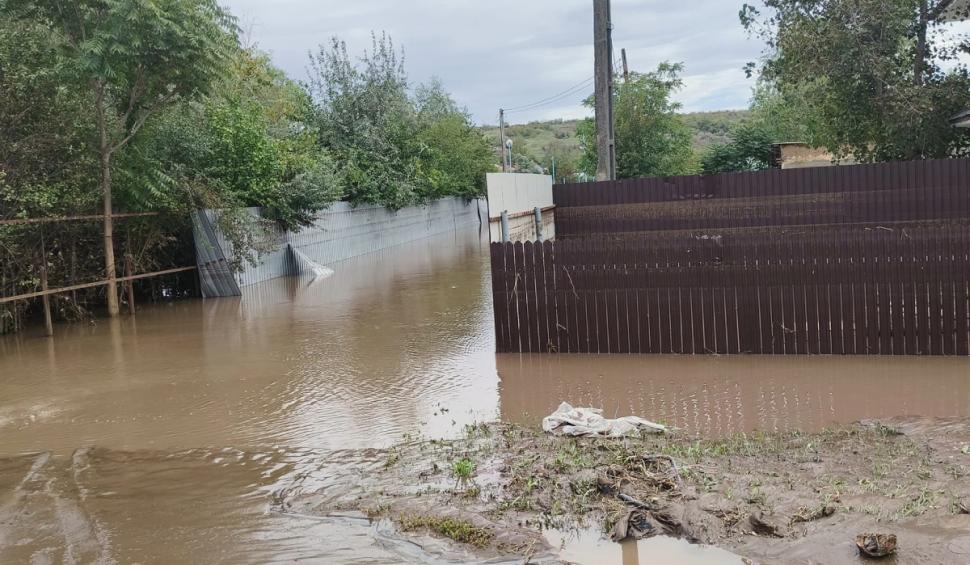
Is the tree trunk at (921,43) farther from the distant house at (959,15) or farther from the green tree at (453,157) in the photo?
the green tree at (453,157)

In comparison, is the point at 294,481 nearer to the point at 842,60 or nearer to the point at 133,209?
the point at 133,209

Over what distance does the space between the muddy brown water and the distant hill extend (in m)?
65.2

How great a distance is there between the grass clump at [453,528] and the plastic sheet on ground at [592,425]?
1838 millimetres

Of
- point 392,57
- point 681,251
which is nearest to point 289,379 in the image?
point 681,251

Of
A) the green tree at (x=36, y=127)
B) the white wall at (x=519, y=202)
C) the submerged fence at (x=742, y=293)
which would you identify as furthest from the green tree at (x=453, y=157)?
the submerged fence at (x=742, y=293)

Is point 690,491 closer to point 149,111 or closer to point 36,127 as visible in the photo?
point 36,127

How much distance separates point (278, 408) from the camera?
8.59m

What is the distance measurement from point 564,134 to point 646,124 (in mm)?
74508

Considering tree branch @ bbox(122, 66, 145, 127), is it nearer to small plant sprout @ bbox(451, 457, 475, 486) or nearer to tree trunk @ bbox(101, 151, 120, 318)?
tree trunk @ bbox(101, 151, 120, 318)

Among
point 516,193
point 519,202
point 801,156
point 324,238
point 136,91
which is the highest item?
point 136,91

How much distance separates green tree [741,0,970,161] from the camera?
58.2ft

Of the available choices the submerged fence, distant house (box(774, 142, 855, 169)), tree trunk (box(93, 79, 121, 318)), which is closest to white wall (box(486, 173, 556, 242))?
the submerged fence

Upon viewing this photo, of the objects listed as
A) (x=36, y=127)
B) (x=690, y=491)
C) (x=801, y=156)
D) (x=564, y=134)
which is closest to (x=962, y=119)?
(x=801, y=156)

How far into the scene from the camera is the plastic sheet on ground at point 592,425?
21.9 feet
